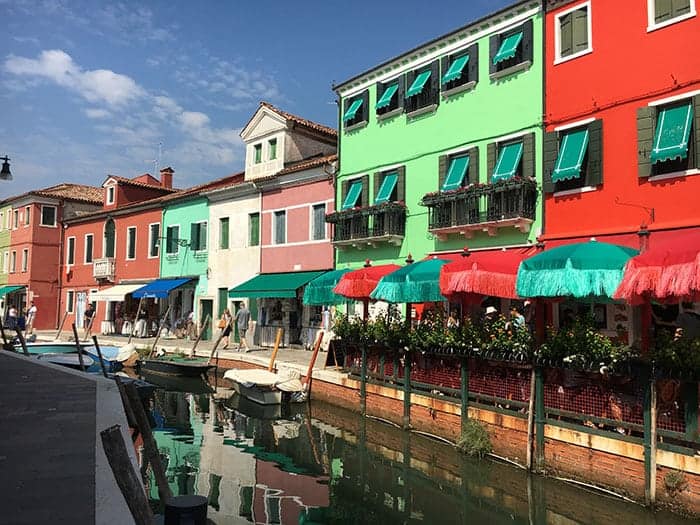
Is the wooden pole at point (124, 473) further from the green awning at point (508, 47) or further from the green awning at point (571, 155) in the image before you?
the green awning at point (508, 47)

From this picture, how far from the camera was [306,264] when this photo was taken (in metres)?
21.5

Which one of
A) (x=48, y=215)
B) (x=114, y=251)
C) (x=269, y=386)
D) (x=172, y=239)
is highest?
(x=48, y=215)

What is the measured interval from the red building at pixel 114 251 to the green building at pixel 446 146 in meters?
13.8

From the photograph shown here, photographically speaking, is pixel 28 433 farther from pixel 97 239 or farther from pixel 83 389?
pixel 97 239

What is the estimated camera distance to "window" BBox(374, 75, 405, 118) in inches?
704

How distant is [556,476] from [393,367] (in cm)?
462

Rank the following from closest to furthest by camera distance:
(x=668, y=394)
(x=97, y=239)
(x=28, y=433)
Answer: (x=28, y=433)
(x=668, y=394)
(x=97, y=239)

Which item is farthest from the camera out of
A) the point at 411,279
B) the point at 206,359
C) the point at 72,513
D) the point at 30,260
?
the point at 30,260

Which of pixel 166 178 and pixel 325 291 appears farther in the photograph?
pixel 166 178

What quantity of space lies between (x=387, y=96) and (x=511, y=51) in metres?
4.61

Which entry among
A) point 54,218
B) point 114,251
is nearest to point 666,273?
point 114,251

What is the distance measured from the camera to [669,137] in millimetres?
11367

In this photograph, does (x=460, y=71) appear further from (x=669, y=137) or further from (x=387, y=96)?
(x=669, y=137)

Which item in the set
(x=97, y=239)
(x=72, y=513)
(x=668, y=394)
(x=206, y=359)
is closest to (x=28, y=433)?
(x=72, y=513)
